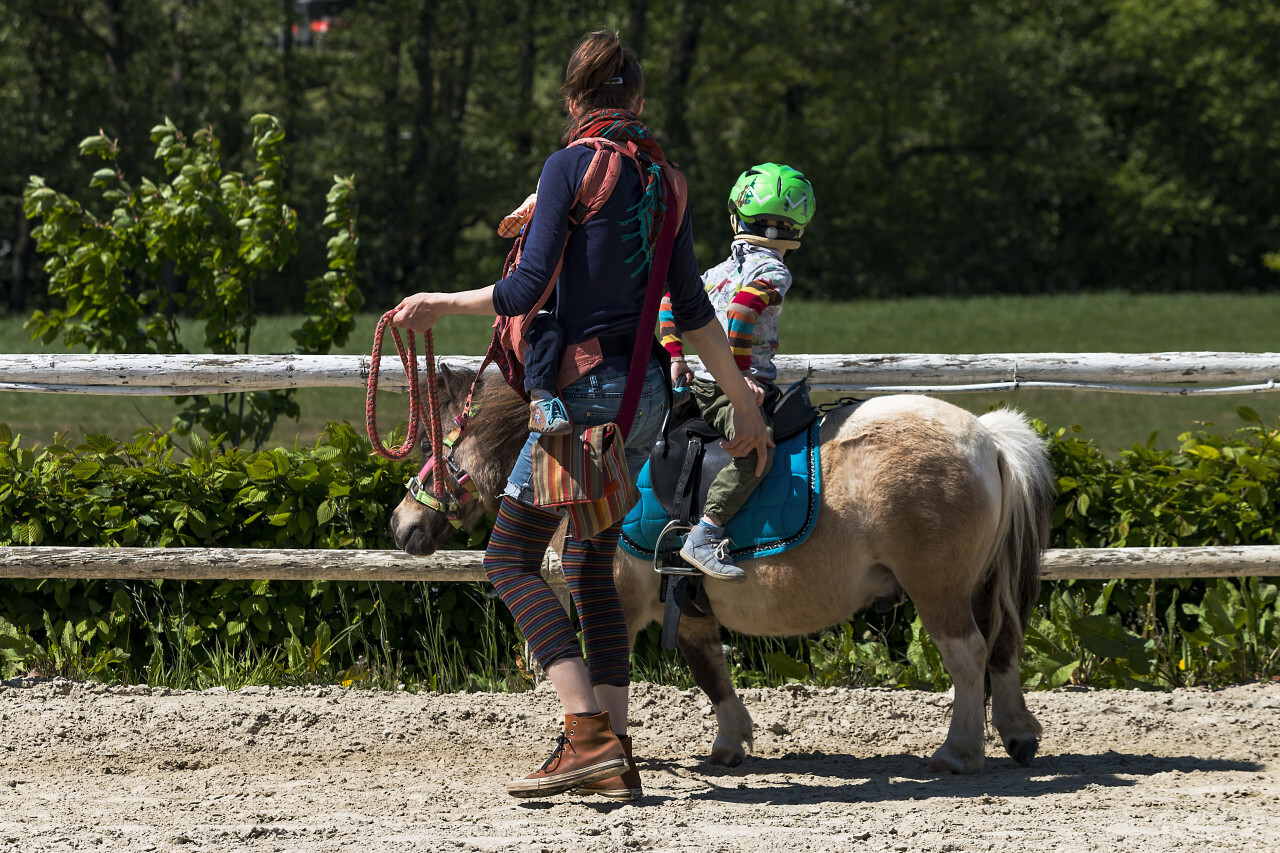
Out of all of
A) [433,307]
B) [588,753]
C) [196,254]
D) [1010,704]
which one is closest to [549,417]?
[433,307]

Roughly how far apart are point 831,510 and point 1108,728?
1.47m

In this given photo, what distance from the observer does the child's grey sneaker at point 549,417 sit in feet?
10.9

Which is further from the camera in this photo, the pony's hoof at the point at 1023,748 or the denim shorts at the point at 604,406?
the pony's hoof at the point at 1023,748

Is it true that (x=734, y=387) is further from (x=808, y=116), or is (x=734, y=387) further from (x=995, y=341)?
(x=808, y=116)


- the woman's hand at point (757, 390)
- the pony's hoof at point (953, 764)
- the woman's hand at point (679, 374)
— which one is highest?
the woman's hand at point (679, 374)

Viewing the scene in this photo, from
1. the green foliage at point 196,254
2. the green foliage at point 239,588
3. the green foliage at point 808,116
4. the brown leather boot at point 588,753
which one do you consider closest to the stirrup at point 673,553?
the brown leather boot at point 588,753

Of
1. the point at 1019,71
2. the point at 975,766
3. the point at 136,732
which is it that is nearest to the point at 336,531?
the point at 136,732

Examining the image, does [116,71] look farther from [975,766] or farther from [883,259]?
[975,766]

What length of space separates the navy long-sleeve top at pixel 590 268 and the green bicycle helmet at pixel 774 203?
1.36ft

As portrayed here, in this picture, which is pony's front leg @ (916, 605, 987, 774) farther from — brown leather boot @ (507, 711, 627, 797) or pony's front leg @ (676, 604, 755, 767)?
brown leather boot @ (507, 711, 627, 797)

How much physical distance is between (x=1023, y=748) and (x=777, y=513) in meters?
1.10

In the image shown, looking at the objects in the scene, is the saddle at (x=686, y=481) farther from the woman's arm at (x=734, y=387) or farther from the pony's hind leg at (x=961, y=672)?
the pony's hind leg at (x=961, y=672)

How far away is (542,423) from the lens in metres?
3.32

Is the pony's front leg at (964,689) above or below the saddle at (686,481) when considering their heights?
below
